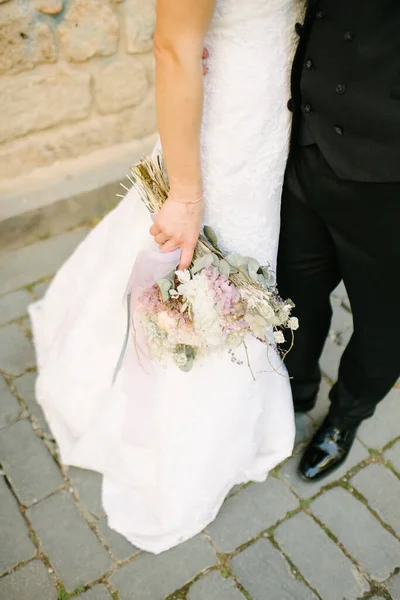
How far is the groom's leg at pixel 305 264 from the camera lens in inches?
59.2

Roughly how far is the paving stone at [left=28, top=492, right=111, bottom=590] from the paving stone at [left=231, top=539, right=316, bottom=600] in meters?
0.45

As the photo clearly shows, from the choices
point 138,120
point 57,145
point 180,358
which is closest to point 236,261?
point 180,358

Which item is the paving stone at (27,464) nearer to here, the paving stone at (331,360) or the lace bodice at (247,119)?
the lace bodice at (247,119)

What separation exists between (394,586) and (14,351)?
5.63 feet

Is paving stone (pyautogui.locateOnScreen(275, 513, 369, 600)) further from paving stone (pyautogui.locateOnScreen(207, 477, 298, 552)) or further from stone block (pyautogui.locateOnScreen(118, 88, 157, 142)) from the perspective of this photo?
stone block (pyautogui.locateOnScreen(118, 88, 157, 142))

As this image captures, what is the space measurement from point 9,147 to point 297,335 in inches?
67.9

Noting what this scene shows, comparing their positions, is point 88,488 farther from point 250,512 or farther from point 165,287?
point 165,287

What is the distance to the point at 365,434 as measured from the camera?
217 cm

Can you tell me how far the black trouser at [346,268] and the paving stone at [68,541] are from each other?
932mm

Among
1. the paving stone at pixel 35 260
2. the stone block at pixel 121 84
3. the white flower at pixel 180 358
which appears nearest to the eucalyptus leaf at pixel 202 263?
the white flower at pixel 180 358

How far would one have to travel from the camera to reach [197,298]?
1.35 meters

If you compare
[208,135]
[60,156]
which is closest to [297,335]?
[208,135]

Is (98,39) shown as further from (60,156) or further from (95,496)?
(95,496)

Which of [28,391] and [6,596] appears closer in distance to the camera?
[6,596]
